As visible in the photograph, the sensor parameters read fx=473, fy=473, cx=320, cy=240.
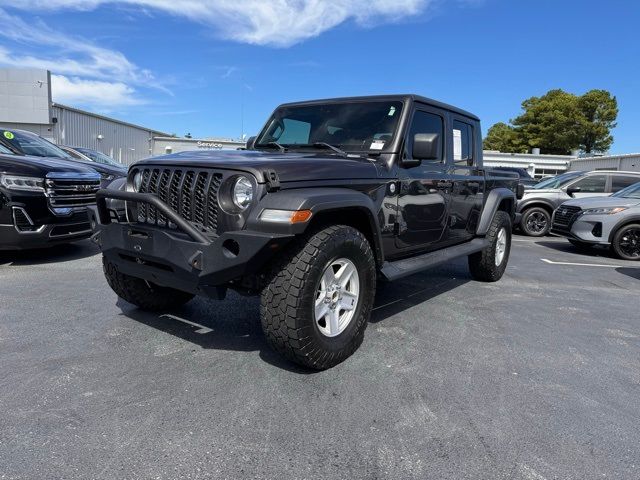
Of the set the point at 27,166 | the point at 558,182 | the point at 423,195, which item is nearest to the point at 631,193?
the point at 558,182

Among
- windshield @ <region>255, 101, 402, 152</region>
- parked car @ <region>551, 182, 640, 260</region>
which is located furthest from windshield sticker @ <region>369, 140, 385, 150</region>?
parked car @ <region>551, 182, 640, 260</region>

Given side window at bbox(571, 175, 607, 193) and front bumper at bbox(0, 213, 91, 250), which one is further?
side window at bbox(571, 175, 607, 193)

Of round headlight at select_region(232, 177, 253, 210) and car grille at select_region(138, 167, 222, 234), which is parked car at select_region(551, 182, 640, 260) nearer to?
round headlight at select_region(232, 177, 253, 210)

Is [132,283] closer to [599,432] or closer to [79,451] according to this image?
[79,451]

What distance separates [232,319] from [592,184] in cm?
1073

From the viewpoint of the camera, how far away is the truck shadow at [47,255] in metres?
6.12

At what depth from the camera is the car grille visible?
294cm

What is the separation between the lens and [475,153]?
5.65 m

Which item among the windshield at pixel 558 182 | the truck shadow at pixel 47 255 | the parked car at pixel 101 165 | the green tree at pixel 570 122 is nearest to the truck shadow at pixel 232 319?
the truck shadow at pixel 47 255

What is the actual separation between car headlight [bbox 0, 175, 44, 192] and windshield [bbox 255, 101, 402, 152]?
2.92 meters

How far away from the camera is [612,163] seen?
27.6m

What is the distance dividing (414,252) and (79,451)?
299cm

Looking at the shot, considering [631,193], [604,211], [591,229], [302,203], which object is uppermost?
[631,193]

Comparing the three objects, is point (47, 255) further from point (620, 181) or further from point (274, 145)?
point (620, 181)
